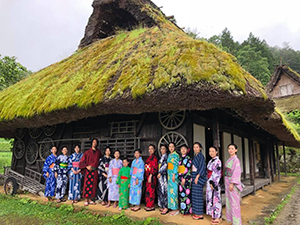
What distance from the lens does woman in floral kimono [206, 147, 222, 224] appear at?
3939mm

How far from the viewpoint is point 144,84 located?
167 inches

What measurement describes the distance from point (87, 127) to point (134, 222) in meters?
3.65

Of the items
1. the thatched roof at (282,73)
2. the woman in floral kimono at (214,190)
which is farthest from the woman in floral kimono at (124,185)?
the thatched roof at (282,73)

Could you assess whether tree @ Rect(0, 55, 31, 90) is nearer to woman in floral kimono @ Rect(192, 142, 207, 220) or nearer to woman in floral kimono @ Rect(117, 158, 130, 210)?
woman in floral kimono @ Rect(117, 158, 130, 210)

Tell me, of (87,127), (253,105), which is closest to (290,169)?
(253,105)

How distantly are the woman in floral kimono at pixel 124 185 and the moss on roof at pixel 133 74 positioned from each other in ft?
5.64

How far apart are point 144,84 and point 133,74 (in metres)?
0.59

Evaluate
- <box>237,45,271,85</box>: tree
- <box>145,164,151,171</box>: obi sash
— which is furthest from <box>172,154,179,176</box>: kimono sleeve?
<box>237,45,271,85</box>: tree

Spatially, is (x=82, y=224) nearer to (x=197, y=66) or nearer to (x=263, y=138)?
(x=197, y=66)

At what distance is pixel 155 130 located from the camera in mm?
5496

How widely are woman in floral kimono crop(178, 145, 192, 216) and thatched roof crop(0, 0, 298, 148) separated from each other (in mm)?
1122

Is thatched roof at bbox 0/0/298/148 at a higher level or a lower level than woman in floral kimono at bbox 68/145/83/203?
higher

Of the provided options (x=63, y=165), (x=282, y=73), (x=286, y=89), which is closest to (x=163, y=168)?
(x=63, y=165)

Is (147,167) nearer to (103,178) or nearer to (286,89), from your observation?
(103,178)
